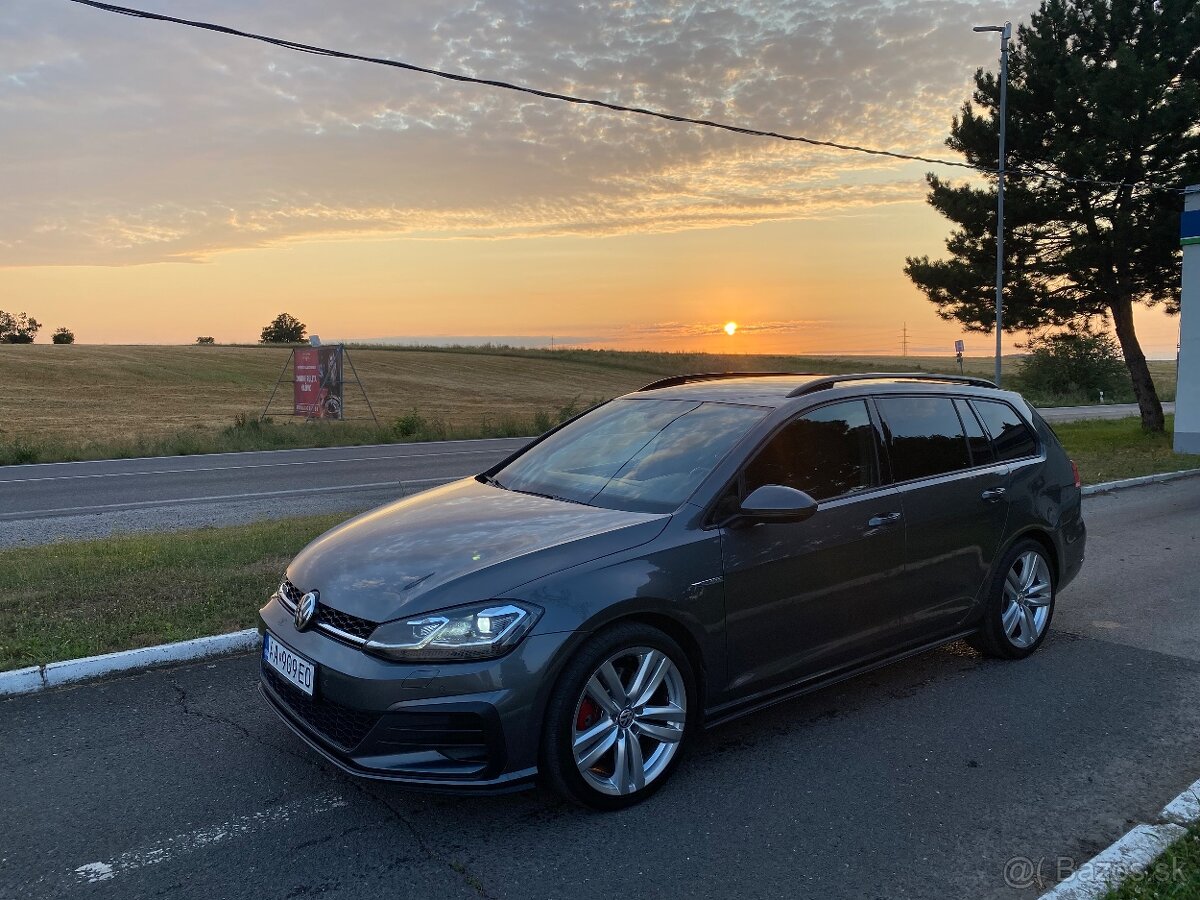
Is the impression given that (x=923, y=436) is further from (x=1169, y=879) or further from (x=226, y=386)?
(x=226, y=386)

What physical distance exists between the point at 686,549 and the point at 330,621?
141 centimetres

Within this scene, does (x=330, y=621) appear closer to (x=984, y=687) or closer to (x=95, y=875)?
(x=95, y=875)

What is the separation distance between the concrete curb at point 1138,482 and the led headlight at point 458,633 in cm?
1071

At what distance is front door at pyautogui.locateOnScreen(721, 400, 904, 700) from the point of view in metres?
3.81

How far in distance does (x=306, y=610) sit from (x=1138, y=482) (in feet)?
41.7

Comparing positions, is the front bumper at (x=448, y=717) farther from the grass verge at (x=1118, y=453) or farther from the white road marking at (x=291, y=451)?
the white road marking at (x=291, y=451)

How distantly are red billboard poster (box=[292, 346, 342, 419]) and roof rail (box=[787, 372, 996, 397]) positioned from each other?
2433cm

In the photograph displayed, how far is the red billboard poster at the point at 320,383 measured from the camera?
1083 inches

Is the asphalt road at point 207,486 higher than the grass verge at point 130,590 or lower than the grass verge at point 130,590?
lower

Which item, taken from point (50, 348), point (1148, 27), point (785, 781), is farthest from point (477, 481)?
point (50, 348)

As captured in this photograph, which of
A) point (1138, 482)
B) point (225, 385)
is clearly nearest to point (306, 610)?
point (1138, 482)

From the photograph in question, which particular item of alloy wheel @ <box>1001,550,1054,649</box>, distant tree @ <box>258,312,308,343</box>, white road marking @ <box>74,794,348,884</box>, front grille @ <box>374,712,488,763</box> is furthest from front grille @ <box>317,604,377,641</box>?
distant tree @ <box>258,312,308,343</box>

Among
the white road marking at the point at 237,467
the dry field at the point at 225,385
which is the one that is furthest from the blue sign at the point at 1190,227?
the dry field at the point at 225,385

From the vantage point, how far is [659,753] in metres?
3.57
